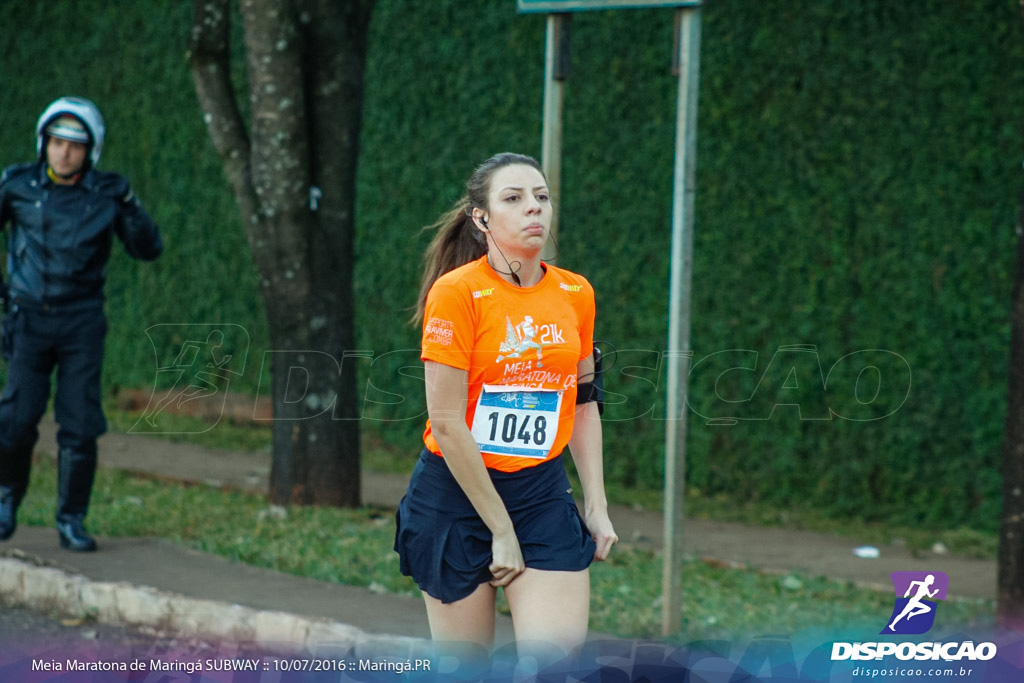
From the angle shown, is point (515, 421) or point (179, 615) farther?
point (179, 615)

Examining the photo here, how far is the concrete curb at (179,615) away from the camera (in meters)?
5.19

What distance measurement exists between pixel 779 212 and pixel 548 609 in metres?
5.69

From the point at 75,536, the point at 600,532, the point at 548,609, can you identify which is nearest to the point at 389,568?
the point at 75,536

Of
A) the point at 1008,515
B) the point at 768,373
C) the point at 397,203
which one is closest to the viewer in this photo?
the point at 1008,515

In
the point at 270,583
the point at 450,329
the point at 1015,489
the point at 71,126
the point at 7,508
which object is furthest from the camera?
the point at 7,508

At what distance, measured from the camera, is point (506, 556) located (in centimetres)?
330

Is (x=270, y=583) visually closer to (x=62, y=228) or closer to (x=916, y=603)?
(x=62, y=228)

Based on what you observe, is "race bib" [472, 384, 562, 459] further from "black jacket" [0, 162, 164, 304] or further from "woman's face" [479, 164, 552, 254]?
"black jacket" [0, 162, 164, 304]

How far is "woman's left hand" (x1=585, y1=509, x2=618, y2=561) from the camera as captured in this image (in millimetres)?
3520

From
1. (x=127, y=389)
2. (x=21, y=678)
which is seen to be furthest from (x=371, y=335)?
(x=21, y=678)

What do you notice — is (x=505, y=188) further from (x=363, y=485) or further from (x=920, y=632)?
(x=363, y=485)

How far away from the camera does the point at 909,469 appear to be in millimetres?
8070

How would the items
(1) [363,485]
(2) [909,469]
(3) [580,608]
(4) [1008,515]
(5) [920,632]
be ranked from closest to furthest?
(3) [580,608] < (5) [920,632] < (4) [1008,515] < (2) [909,469] < (1) [363,485]

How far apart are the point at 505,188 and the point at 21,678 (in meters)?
2.72
